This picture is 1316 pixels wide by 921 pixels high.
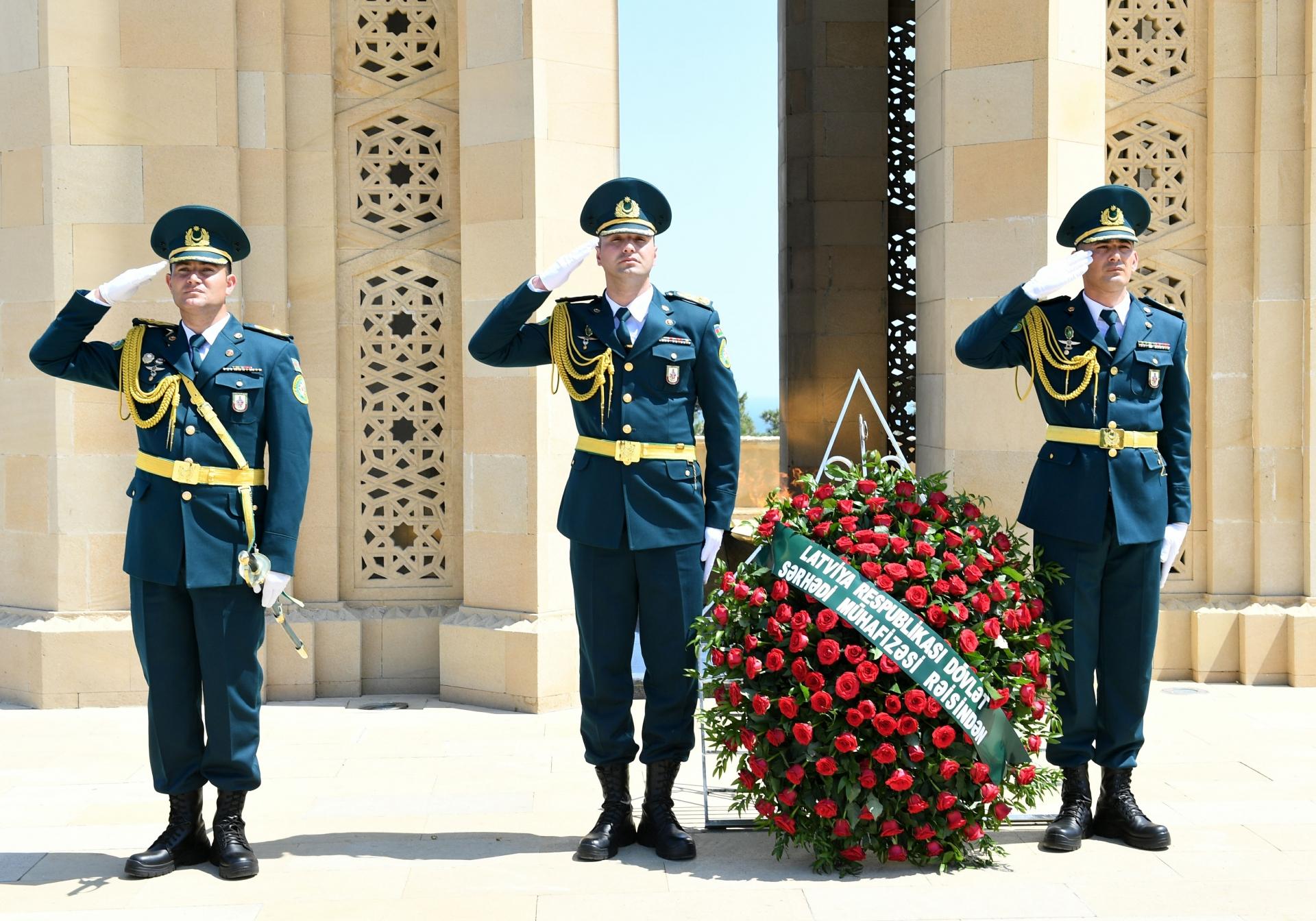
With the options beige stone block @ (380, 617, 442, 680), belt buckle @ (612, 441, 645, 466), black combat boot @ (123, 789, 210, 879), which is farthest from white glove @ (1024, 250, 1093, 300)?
beige stone block @ (380, 617, 442, 680)

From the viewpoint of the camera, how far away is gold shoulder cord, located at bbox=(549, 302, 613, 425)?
5.17 m

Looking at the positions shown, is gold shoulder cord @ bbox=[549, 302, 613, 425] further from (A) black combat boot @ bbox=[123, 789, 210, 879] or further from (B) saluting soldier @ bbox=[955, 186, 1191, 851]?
(A) black combat boot @ bbox=[123, 789, 210, 879]

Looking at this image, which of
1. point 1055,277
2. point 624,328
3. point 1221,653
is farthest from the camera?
point 1221,653

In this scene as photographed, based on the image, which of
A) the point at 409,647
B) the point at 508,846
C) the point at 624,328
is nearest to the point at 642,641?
the point at 508,846

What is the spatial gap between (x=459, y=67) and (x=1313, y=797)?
547 centimetres

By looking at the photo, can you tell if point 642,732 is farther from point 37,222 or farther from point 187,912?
point 37,222

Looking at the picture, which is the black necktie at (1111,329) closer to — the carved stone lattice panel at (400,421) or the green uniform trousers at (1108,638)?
the green uniform trousers at (1108,638)

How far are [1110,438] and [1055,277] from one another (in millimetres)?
663

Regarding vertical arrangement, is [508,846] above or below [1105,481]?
below

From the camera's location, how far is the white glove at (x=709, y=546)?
5.27 m

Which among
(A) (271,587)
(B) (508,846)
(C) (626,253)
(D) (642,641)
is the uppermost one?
(C) (626,253)

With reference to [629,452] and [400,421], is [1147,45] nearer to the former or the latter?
[400,421]

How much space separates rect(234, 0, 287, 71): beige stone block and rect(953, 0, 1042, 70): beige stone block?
141 inches

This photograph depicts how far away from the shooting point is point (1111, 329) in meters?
5.33
